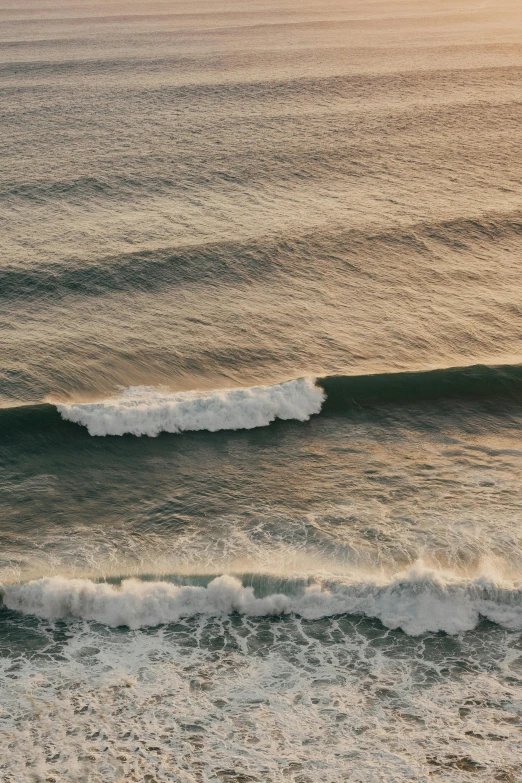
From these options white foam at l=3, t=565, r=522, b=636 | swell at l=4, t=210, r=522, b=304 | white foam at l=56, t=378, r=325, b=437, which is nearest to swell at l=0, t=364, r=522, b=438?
white foam at l=56, t=378, r=325, b=437

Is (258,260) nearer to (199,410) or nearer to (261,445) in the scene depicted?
(199,410)

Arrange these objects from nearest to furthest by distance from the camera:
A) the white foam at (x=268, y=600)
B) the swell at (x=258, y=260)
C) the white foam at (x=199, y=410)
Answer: the white foam at (x=268, y=600), the white foam at (x=199, y=410), the swell at (x=258, y=260)

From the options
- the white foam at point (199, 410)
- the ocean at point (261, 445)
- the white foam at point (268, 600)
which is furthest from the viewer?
the white foam at point (199, 410)

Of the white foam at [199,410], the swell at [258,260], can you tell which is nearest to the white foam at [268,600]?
the white foam at [199,410]

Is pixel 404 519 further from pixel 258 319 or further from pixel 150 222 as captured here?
pixel 150 222

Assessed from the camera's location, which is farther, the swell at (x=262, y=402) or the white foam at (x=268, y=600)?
the swell at (x=262, y=402)

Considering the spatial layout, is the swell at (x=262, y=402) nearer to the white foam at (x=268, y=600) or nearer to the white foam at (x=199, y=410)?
the white foam at (x=199, y=410)

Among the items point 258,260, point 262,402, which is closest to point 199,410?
point 262,402
